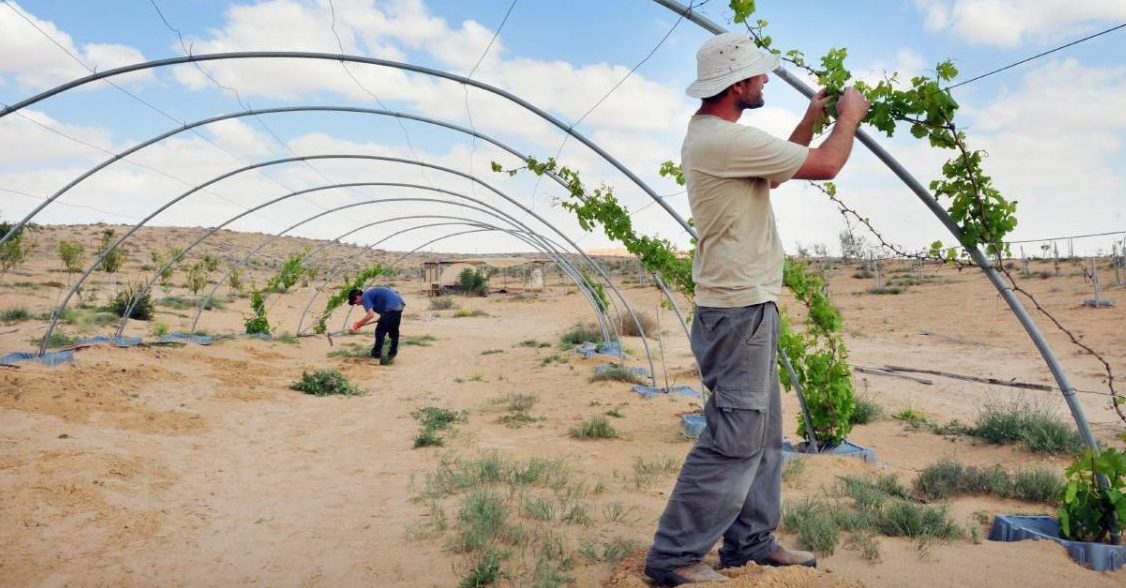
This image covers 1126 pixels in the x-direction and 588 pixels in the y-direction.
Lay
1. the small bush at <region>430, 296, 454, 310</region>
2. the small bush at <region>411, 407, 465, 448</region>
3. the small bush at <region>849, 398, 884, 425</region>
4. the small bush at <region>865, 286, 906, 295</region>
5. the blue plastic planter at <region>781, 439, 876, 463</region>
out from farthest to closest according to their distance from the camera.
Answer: the small bush at <region>430, 296, 454, 310</region> < the small bush at <region>865, 286, 906, 295</region> < the small bush at <region>849, 398, 884, 425</region> < the small bush at <region>411, 407, 465, 448</region> < the blue plastic planter at <region>781, 439, 876, 463</region>

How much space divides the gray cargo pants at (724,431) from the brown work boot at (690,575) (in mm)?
22

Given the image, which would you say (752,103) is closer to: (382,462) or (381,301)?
(382,462)

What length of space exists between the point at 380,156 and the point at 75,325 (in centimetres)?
986

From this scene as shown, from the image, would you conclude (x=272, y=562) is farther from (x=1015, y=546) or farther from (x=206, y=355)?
(x=206, y=355)

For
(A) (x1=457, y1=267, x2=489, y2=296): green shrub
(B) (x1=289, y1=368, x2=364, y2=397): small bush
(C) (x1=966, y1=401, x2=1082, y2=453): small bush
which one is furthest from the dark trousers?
(A) (x1=457, y1=267, x2=489, y2=296): green shrub

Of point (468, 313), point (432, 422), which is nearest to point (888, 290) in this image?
point (468, 313)

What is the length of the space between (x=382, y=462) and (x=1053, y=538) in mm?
4739

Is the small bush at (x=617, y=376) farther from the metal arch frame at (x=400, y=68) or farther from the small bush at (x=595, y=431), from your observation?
the metal arch frame at (x=400, y=68)

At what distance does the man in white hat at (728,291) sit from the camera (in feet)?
8.55

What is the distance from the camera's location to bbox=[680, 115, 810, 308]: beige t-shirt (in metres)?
2.57

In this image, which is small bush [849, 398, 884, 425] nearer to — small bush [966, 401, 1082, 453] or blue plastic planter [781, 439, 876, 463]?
small bush [966, 401, 1082, 453]

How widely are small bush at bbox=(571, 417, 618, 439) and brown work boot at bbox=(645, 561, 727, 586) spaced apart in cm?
425

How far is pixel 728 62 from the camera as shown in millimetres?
2617

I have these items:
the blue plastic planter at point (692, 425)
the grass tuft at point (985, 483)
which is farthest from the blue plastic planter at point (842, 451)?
the blue plastic planter at point (692, 425)
